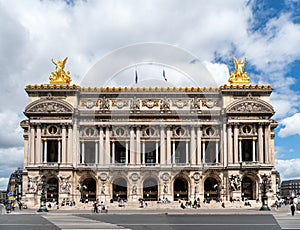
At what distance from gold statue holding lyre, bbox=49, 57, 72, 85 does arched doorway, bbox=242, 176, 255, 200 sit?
4228 centimetres

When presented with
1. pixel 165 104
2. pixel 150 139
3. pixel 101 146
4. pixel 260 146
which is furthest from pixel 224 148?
pixel 101 146

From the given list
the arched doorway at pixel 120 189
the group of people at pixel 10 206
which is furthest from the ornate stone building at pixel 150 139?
the group of people at pixel 10 206

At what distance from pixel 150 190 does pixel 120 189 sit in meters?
6.24

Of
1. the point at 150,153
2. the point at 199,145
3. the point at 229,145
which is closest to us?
the point at 229,145

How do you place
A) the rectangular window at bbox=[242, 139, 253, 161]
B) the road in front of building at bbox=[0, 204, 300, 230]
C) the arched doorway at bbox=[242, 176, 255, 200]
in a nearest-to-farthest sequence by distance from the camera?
the road in front of building at bbox=[0, 204, 300, 230] → the arched doorway at bbox=[242, 176, 255, 200] → the rectangular window at bbox=[242, 139, 253, 161]

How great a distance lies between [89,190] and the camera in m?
112

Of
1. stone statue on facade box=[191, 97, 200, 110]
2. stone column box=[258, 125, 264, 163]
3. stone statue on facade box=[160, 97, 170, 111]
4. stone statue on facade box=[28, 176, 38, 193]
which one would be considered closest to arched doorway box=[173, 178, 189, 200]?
stone statue on facade box=[160, 97, 170, 111]

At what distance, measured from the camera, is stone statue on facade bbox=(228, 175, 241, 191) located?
107m

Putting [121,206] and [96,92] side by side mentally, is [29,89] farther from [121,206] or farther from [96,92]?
[121,206]

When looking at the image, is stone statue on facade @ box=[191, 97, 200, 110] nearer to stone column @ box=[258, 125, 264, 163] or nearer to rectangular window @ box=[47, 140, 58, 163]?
stone column @ box=[258, 125, 264, 163]

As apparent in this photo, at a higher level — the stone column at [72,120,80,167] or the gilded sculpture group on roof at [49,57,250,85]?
the gilded sculpture group on roof at [49,57,250,85]

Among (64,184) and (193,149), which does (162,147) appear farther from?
(64,184)

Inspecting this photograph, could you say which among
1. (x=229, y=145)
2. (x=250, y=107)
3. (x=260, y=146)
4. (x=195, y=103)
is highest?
(x=195, y=103)

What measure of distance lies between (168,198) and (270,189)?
20.8 meters
